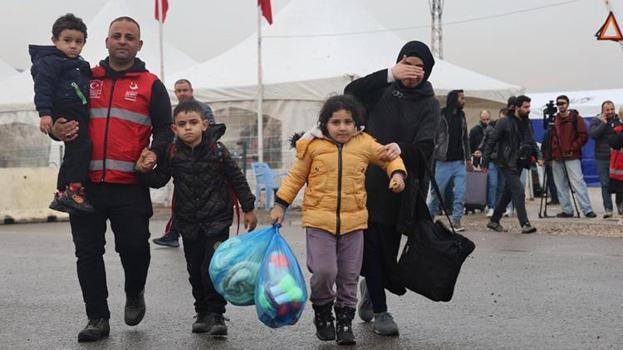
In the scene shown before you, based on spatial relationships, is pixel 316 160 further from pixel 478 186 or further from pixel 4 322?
pixel 478 186

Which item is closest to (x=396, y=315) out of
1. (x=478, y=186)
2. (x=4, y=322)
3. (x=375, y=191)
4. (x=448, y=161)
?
(x=375, y=191)

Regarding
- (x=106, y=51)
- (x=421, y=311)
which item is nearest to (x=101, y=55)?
(x=106, y=51)

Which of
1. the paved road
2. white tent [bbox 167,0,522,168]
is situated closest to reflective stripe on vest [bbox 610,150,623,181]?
the paved road

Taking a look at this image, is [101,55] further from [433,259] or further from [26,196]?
[433,259]

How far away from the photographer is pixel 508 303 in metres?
7.00

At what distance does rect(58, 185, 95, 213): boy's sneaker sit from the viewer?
5.60 metres

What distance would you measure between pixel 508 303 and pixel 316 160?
2.22 m

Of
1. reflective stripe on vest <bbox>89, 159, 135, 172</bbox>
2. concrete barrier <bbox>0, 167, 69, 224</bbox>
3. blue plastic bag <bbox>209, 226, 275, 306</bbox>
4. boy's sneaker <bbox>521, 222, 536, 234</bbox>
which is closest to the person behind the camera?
blue plastic bag <bbox>209, 226, 275, 306</bbox>

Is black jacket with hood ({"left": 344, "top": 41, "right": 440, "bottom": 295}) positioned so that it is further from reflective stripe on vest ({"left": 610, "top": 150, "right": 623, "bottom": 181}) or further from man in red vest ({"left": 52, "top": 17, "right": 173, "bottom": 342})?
reflective stripe on vest ({"left": 610, "top": 150, "right": 623, "bottom": 181})

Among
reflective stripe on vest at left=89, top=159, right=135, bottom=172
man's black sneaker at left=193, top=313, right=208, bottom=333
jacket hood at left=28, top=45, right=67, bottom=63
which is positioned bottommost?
man's black sneaker at left=193, top=313, right=208, bottom=333

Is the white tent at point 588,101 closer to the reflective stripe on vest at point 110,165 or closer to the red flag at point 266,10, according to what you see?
the red flag at point 266,10

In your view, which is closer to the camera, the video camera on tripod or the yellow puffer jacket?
the yellow puffer jacket

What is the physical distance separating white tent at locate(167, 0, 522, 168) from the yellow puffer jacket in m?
14.0

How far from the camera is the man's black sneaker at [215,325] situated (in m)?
5.75
